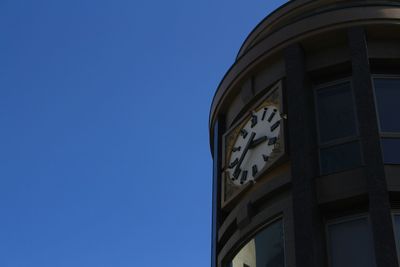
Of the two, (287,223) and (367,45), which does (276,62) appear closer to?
(367,45)

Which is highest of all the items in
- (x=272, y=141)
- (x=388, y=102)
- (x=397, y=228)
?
(x=388, y=102)

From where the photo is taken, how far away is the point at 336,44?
21.5m

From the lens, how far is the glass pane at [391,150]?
61.3ft

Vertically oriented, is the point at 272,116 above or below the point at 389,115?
above

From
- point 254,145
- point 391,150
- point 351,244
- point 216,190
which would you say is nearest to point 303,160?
point 391,150

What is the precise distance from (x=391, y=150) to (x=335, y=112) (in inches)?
77.8

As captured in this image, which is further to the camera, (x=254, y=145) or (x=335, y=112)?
(x=254, y=145)

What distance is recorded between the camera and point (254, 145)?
2139 centimetres

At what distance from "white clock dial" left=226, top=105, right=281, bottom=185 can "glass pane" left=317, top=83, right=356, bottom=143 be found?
43.0 inches

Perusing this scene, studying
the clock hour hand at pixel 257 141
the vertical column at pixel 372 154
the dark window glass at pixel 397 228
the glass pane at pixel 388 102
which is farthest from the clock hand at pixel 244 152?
the dark window glass at pixel 397 228

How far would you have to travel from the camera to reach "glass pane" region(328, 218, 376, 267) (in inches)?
679

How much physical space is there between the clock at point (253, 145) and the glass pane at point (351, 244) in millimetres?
2472

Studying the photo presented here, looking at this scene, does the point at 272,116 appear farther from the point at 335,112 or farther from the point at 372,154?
the point at 372,154

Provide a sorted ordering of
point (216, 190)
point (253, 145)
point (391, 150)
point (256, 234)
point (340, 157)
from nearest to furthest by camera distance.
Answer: point (391, 150) → point (340, 157) → point (256, 234) → point (253, 145) → point (216, 190)
